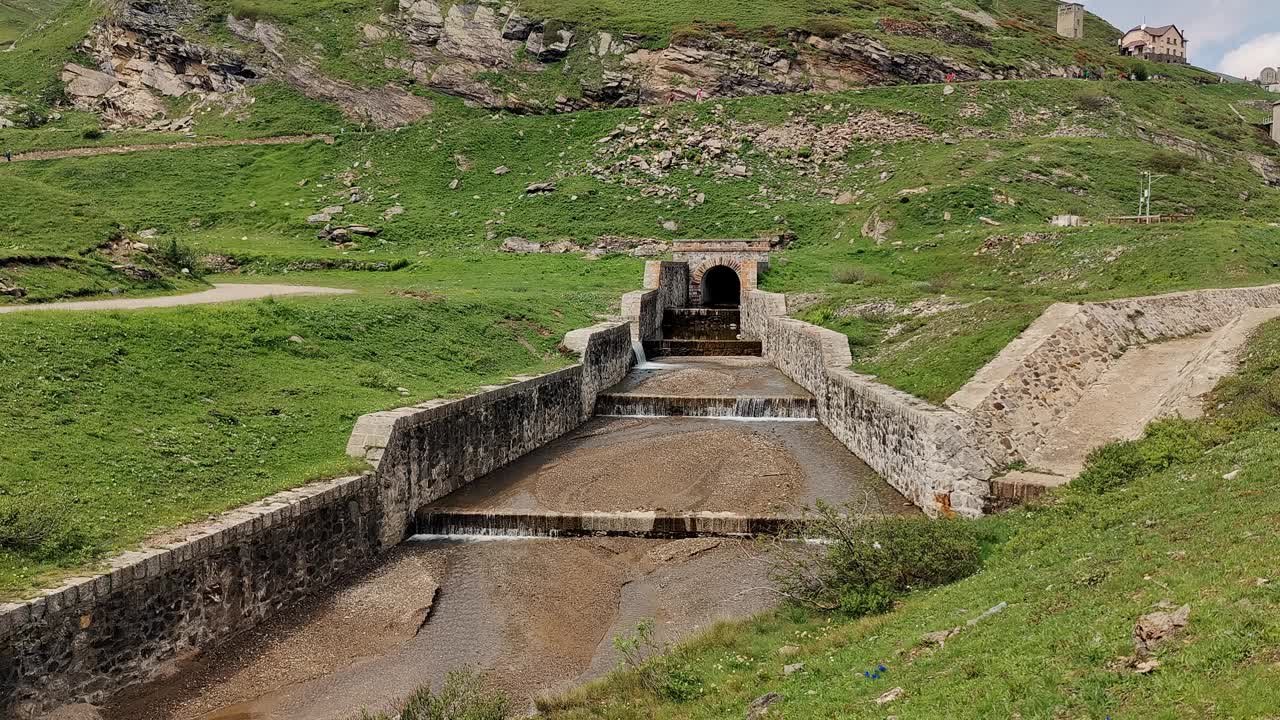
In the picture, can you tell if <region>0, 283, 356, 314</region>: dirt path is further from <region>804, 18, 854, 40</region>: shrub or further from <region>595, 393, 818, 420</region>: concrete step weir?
<region>804, 18, 854, 40</region>: shrub

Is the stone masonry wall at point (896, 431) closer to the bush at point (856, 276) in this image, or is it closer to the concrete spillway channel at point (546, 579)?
the concrete spillway channel at point (546, 579)

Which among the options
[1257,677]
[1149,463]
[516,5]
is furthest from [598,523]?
[516,5]

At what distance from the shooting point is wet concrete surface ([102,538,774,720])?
8.52 metres

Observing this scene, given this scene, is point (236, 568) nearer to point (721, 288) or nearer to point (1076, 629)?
point (1076, 629)

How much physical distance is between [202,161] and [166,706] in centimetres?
4954

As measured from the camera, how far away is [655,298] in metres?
31.3

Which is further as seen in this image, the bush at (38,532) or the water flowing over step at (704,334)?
the water flowing over step at (704,334)

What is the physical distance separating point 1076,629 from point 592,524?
8.27 meters

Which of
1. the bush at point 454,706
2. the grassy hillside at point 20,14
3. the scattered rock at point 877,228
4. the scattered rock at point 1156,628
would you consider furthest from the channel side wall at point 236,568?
the grassy hillside at point 20,14

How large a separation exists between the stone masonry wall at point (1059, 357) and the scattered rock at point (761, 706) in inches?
249

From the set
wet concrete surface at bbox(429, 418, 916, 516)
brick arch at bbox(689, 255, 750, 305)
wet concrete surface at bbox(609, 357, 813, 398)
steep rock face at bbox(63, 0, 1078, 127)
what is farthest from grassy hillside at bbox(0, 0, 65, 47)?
wet concrete surface at bbox(429, 418, 916, 516)

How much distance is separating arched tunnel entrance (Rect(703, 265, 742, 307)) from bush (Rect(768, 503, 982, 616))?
29.4 m

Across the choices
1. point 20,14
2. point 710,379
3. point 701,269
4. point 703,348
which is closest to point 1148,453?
point 710,379

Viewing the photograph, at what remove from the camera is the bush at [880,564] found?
→ 30.2 ft
